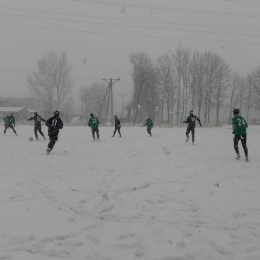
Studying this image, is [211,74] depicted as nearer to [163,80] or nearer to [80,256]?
[163,80]

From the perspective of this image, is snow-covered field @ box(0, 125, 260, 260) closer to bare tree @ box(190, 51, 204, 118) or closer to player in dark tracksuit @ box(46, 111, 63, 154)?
player in dark tracksuit @ box(46, 111, 63, 154)

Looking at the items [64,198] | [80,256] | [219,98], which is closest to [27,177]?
[64,198]

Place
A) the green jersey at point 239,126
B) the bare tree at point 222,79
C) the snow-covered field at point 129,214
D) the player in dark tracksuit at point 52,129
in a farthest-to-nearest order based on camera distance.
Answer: the bare tree at point 222,79, the player in dark tracksuit at point 52,129, the green jersey at point 239,126, the snow-covered field at point 129,214

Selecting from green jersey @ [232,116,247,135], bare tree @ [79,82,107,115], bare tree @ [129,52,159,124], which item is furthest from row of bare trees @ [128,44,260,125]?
green jersey @ [232,116,247,135]

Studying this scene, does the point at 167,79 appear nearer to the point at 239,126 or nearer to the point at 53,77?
the point at 53,77

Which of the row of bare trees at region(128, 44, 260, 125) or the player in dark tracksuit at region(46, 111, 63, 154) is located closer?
the player in dark tracksuit at region(46, 111, 63, 154)

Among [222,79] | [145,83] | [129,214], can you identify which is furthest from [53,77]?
[129,214]

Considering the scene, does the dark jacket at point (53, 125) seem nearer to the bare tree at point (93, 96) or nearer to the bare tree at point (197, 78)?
the bare tree at point (197, 78)

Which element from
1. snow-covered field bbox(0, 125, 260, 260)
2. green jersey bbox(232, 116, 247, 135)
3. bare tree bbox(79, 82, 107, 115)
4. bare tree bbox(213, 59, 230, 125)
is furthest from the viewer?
bare tree bbox(79, 82, 107, 115)

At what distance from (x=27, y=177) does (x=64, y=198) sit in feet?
6.93

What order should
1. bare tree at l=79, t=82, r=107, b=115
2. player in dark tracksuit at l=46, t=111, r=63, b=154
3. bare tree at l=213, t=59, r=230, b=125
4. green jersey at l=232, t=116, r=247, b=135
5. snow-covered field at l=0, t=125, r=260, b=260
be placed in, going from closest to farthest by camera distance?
1. snow-covered field at l=0, t=125, r=260, b=260
2. green jersey at l=232, t=116, r=247, b=135
3. player in dark tracksuit at l=46, t=111, r=63, b=154
4. bare tree at l=213, t=59, r=230, b=125
5. bare tree at l=79, t=82, r=107, b=115

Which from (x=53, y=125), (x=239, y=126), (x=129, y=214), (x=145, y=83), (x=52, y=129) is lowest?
(x=129, y=214)

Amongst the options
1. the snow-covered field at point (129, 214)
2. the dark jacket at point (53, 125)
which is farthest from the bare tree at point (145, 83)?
the snow-covered field at point (129, 214)

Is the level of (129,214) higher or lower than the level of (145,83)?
lower
